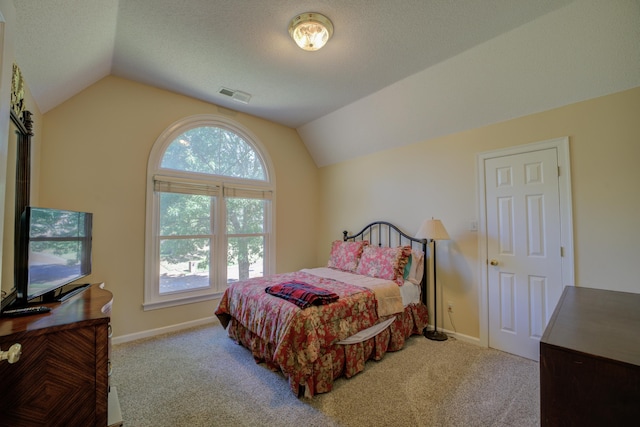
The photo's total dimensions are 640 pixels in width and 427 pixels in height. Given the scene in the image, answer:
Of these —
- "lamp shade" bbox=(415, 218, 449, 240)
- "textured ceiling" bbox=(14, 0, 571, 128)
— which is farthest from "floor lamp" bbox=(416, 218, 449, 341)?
"textured ceiling" bbox=(14, 0, 571, 128)

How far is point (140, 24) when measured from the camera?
211cm

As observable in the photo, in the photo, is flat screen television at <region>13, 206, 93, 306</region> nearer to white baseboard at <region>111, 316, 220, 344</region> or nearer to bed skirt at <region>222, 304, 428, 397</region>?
white baseboard at <region>111, 316, 220, 344</region>

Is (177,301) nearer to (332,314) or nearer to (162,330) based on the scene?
(162,330)

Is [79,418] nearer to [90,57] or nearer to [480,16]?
[90,57]

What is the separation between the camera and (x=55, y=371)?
3.50ft

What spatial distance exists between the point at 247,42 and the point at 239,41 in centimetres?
7

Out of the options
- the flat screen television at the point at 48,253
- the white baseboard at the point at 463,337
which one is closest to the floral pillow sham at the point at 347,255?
the white baseboard at the point at 463,337

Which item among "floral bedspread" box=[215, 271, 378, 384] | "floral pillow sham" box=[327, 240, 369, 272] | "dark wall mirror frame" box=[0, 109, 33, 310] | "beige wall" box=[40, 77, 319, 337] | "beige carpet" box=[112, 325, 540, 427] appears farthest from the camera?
"floral pillow sham" box=[327, 240, 369, 272]

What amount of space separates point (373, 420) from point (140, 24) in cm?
345

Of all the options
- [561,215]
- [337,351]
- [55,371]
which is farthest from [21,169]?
[561,215]

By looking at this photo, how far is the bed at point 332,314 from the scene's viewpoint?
2.00 meters

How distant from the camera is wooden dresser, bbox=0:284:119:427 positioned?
989mm

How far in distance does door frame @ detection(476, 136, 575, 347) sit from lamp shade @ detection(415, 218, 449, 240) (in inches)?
15.6

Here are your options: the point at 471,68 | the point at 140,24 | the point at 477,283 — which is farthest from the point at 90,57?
the point at 477,283
